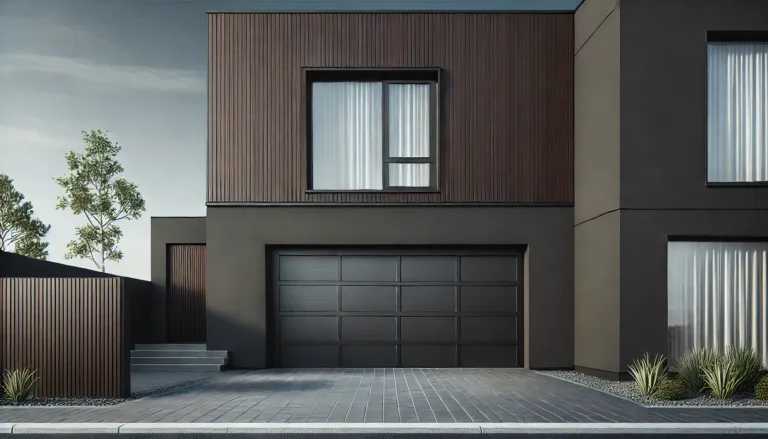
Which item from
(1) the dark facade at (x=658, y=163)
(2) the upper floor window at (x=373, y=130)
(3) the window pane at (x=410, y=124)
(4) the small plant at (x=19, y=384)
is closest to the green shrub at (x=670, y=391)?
(1) the dark facade at (x=658, y=163)

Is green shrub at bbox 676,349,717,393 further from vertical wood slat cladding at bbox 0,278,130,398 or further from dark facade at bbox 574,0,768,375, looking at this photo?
vertical wood slat cladding at bbox 0,278,130,398

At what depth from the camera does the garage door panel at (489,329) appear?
15.4 meters

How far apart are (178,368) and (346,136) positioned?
610cm

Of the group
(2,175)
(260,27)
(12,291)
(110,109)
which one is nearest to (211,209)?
(260,27)

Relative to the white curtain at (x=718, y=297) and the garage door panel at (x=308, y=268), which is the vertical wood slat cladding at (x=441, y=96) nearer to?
the garage door panel at (x=308, y=268)

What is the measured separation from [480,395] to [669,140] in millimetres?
5827

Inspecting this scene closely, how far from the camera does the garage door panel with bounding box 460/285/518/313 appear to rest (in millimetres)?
15430

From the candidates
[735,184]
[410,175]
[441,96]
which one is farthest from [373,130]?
[735,184]

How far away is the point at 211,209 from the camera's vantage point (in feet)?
50.8

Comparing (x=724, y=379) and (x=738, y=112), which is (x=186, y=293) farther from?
(x=738, y=112)

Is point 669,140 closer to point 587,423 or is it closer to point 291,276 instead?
point 587,423

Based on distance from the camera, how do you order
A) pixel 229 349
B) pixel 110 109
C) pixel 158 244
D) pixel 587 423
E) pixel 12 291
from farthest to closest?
pixel 110 109, pixel 158 244, pixel 229 349, pixel 12 291, pixel 587 423

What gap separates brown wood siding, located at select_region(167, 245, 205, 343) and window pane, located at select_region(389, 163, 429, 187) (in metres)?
6.67

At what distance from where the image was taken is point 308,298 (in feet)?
51.1
